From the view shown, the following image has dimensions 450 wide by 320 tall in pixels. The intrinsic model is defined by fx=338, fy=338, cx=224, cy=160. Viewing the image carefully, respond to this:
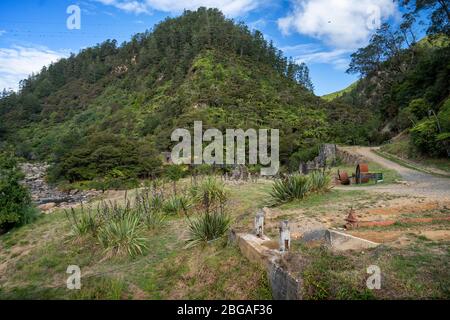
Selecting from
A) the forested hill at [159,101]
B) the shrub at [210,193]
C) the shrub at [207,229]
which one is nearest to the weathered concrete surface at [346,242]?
the shrub at [207,229]

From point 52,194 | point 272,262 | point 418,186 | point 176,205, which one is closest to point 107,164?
point 52,194

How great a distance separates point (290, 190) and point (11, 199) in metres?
9.96

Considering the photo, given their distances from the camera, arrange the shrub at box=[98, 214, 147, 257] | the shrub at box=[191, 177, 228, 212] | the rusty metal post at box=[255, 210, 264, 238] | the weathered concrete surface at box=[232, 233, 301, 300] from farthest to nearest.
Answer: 1. the shrub at box=[191, 177, 228, 212]
2. the shrub at box=[98, 214, 147, 257]
3. the rusty metal post at box=[255, 210, 264, 238]
4. the weathered concrete surface at box=[232, 233, 301, 300]

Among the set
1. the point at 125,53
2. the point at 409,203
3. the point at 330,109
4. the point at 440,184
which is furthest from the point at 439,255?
the point at 125,53

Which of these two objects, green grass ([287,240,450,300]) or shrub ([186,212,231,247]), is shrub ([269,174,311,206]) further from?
green grass ([287,240,450,300])

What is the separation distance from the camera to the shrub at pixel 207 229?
7.27 metres

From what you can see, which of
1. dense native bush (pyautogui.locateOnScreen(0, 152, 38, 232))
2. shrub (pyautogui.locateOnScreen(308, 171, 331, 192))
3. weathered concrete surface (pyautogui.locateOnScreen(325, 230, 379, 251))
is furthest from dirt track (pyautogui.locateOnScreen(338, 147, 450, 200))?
dense native bush (pyautogui.locateOnScreen(0, 152, 38, 232))

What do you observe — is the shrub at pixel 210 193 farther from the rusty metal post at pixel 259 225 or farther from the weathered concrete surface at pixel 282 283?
the weathered concrete surface at pixel 282 283

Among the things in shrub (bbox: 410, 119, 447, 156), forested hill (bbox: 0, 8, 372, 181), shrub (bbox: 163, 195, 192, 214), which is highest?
forested hill (bbox: 0, 8, 372, 181)

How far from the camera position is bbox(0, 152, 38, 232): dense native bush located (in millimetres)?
11867

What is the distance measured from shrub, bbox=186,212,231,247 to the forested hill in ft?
75.6

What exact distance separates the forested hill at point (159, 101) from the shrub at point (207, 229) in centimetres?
2304

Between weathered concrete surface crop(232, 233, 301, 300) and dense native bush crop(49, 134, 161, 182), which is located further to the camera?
dense native bush crop(49, 134, 161, 182)

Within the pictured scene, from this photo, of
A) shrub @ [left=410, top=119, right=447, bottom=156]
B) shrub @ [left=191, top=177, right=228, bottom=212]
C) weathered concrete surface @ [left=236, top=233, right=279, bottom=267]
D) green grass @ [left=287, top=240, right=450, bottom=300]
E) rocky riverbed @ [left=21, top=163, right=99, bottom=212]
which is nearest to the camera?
green grass @ [left=287, top=240, right=450, bottom=300]
